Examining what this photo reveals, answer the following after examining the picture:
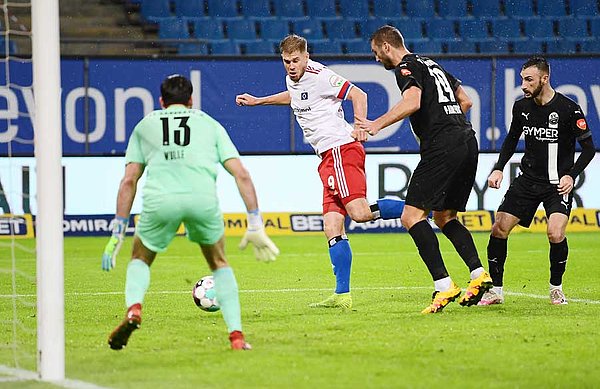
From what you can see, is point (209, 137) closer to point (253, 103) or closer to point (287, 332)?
point (287, 332)

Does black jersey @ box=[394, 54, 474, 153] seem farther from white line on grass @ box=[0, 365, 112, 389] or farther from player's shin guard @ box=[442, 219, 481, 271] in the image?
white line on grass @ box=[0, 365, 112, 389]

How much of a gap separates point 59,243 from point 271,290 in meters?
4.82

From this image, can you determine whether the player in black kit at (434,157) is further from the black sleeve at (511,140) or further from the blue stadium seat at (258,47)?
the blue stadium seat at (258,47)

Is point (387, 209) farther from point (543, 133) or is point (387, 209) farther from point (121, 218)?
point (121, 218)

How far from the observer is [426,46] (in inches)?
858

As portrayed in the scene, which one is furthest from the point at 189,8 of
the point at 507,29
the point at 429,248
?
the point at 429,248

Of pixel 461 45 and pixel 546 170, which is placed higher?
pixel 461 45

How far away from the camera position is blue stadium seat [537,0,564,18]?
2277 cm

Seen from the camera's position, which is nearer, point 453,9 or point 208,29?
point 208,29

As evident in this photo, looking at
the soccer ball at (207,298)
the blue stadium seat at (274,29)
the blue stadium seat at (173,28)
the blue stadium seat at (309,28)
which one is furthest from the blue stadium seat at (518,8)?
the soccer ball at (207,298)

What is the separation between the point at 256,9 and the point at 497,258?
13478 mm

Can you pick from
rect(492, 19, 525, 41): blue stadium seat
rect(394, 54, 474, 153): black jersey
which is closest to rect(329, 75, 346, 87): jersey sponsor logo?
rect(394, 54, 474, 153): black jersey

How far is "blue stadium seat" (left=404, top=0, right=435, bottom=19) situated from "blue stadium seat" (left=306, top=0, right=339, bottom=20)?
4.63ft

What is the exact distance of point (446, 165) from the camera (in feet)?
28.6
